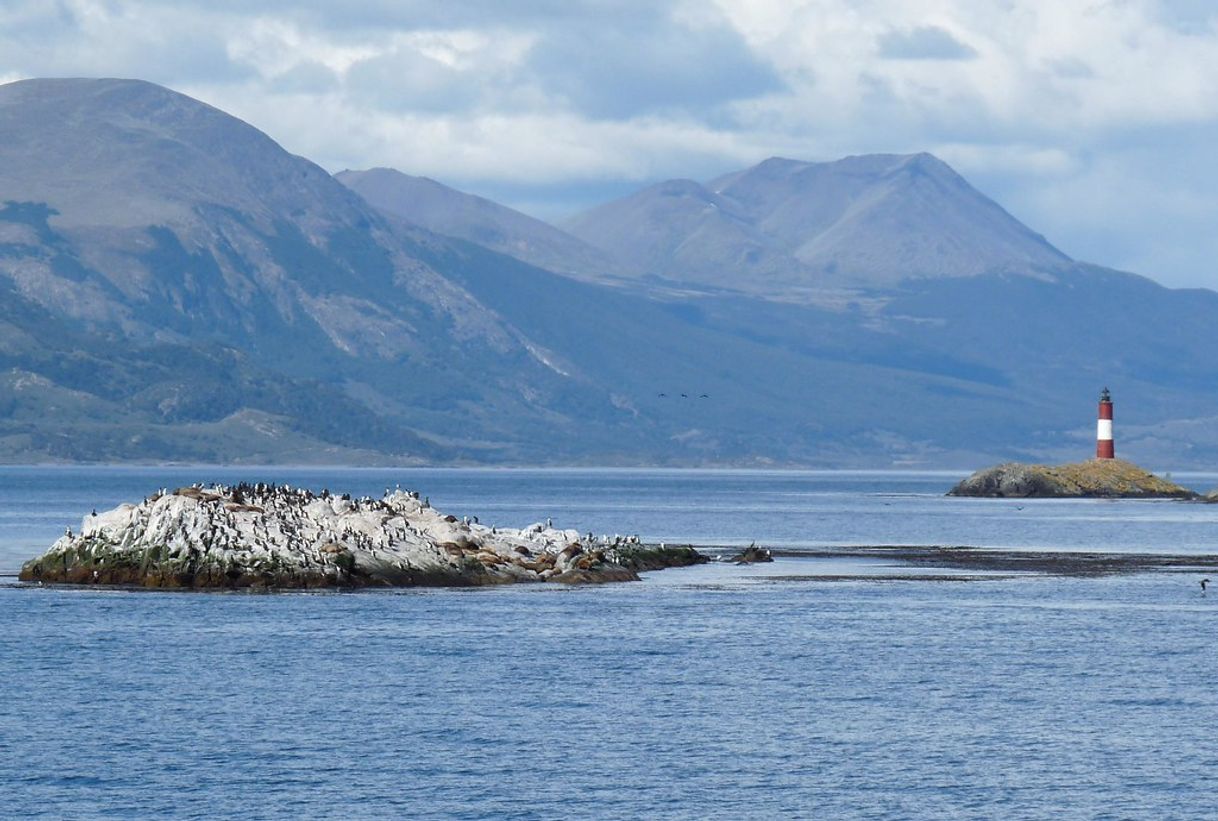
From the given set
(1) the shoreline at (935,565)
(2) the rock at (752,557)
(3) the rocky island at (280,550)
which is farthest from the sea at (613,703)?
(2) the rock at (752,557)

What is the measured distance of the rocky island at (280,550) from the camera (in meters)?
88.5

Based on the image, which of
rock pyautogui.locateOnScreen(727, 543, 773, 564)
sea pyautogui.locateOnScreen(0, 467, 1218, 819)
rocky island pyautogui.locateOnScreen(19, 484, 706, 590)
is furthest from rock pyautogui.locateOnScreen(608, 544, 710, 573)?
sea pyautogui.locateOnScreen(0, 467, 1218, 819)

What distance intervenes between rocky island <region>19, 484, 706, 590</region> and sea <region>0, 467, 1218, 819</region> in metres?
2.32

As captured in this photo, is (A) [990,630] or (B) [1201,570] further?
(B) [1201,570]

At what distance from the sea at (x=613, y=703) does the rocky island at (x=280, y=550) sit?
2.32m

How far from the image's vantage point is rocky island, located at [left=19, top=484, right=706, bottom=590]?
88.5 m

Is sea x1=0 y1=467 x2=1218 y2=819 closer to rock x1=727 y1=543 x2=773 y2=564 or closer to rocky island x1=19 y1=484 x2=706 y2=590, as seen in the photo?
rocky island x1=19 y1=484 x2=706 y2=590

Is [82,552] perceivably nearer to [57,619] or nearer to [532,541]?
[57,619]

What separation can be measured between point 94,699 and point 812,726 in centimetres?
2007

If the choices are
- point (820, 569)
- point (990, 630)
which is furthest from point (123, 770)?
point (820, 569)

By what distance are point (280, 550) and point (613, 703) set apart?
34.4 m

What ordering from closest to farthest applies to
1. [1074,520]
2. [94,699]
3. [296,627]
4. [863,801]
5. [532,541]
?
1. [863,801]
2. [94,699]
3. [296,627]
4. [532,541]
5. [1074,520]

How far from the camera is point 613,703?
57594mm

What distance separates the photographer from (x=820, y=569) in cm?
10925
